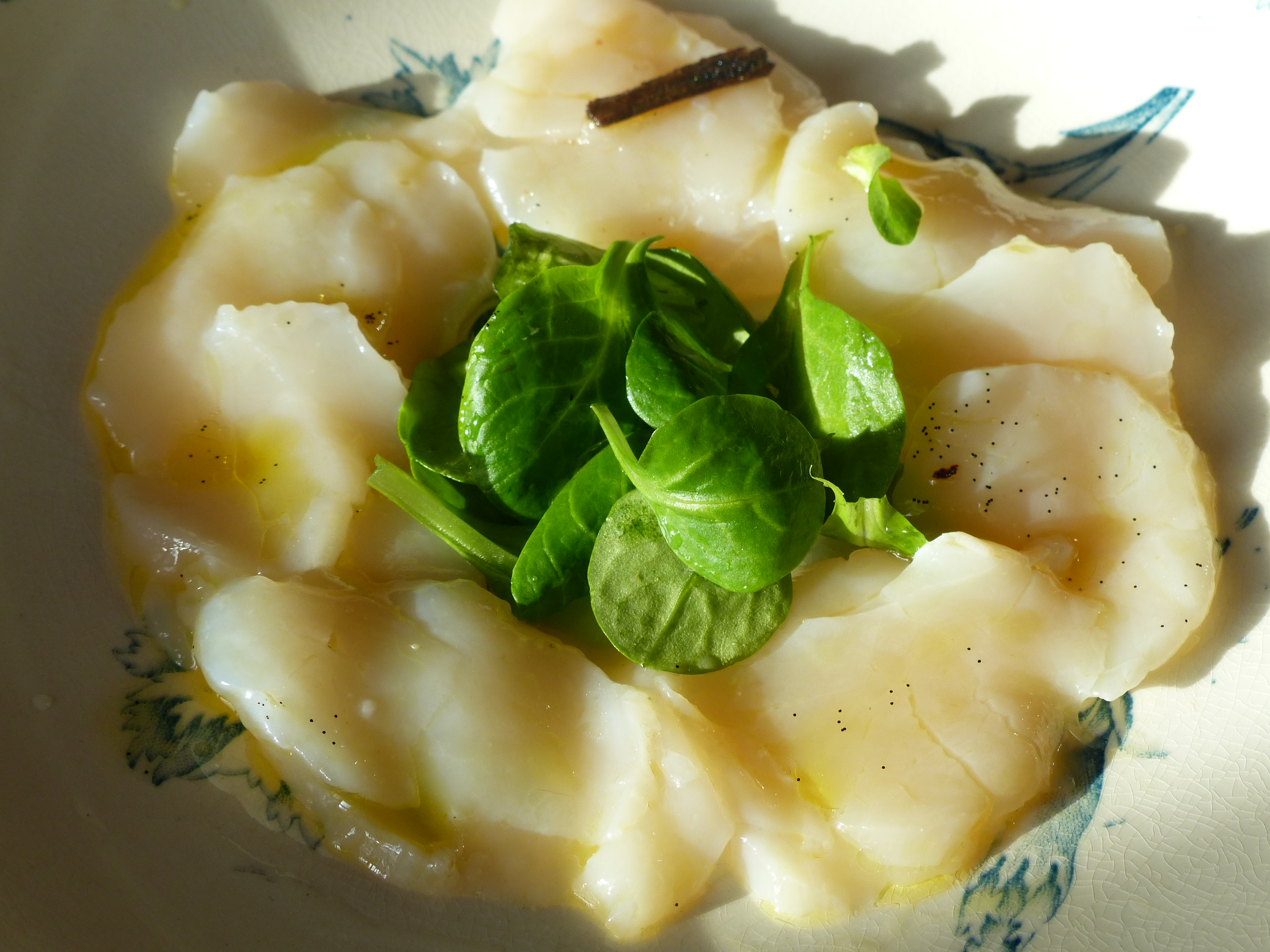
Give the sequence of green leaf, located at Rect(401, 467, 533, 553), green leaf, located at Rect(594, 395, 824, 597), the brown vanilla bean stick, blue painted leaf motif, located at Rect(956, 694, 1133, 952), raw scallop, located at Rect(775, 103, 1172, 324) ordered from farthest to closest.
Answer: the brown vanilla bean stick < raw scallop, located at Rect(775, 103, 1172, 324) < green leaf, located at Rect(401, 467, 533, 553) < blue painted leaf motif, located at Rect(956, 694, 1133, 952) < green leaf, located at Rect(594, 395, 824, 597)

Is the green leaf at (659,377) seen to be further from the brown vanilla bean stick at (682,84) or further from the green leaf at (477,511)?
the brown vanilla bean stick at (682,84)

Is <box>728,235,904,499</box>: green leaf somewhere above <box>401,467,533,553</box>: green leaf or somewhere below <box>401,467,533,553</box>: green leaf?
above

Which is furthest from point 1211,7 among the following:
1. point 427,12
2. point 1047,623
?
point 427,12

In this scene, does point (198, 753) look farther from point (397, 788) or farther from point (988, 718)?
point (988, 718)

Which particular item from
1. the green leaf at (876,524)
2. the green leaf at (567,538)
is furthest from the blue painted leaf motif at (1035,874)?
Result: the green leaf at (567,538)

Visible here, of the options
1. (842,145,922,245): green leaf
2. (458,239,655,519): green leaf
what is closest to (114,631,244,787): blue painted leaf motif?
(458,239,655,519): green leaf

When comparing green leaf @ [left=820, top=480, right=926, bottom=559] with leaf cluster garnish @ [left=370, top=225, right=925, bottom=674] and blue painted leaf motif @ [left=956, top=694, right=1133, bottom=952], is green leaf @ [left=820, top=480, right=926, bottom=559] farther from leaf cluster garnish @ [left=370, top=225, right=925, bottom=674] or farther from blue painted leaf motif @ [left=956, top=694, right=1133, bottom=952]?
blue painted leaf motif @ [left=956, top=694, right=1133, bottom=952]
